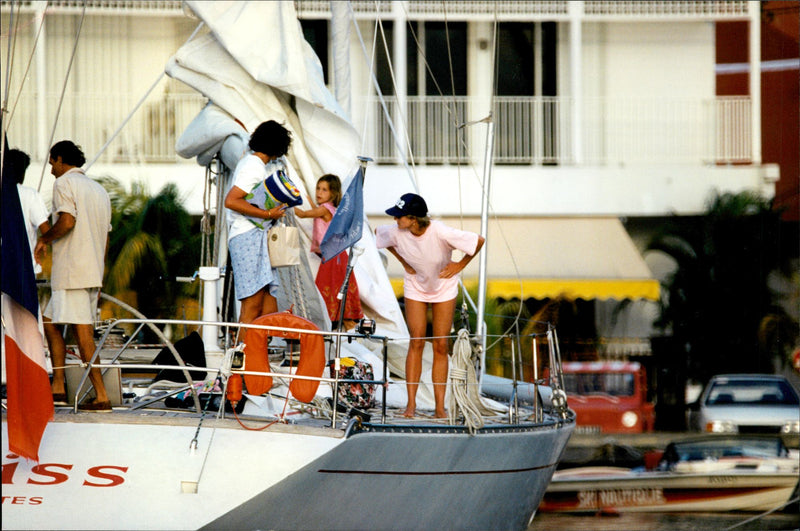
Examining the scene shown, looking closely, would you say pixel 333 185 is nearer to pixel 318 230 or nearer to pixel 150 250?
pixel 318 230

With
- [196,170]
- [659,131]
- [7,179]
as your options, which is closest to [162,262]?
[196,170]

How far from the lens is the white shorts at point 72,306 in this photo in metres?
6.04

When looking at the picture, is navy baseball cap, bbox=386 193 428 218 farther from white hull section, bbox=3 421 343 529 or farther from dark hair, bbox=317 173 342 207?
white hull section, bbox=3 421 343 529

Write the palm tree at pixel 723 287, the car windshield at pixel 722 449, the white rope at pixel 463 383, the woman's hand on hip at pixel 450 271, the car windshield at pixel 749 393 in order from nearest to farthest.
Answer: the white rope at pixel 463 383 < the woman's hand on hip at pixel 450 271 < the car windshield at pixel 722 449 < the car windshield at pixel 749 393 < the palm tree at pixel 723 287

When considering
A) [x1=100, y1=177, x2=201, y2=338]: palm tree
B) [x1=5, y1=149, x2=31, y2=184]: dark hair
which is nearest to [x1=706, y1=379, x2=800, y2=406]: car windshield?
[x1=100, y1=177, x2=201, y2=338]: palm tree

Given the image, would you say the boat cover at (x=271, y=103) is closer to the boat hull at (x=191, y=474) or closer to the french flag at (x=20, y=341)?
the boat hull at (x=191, y=474)

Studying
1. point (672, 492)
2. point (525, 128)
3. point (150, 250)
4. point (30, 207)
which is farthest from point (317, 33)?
point (30, 207)

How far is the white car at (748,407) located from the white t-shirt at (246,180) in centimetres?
804

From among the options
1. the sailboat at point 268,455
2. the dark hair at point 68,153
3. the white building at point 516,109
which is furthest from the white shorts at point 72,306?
the white building at point 516,109

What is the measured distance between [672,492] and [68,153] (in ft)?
24.4

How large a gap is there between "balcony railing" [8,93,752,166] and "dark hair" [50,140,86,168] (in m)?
10.5

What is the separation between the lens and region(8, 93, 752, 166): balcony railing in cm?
1684

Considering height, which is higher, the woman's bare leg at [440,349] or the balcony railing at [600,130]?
the balcony railing at [600,130]

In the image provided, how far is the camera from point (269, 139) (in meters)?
6.60
